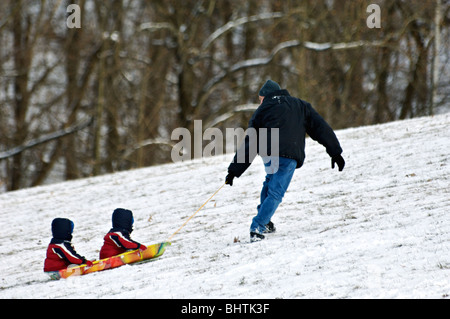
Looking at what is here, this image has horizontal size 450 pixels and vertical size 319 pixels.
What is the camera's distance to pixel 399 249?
19.1ft

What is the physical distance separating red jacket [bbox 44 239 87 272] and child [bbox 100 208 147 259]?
13.0 inches

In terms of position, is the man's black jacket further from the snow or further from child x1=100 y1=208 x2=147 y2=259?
child x1=100 y1=208 x2=147 y2=259

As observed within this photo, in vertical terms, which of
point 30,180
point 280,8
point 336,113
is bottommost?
point 30,180

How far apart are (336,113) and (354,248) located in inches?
964

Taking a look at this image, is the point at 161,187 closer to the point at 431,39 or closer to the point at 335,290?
the point at 335,290

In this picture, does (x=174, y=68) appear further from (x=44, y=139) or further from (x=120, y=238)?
(x=120, y=238)

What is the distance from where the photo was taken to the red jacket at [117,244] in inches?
275

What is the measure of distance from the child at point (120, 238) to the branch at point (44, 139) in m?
20.9

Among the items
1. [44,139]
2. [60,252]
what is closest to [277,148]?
[60,252]

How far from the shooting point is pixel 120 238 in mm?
6980

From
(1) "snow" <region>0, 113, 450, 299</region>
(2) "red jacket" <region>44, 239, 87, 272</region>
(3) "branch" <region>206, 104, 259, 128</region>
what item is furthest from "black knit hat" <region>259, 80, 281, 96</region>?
(3) "branch" <region>206, 104, 259, 128</region>

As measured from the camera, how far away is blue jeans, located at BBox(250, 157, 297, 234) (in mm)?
6992

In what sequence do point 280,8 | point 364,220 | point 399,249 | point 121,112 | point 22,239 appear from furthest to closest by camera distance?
point 121,112
point 280,8
point 22,239
point 364,220
point 399,249

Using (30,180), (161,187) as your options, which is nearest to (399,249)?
(161,187)
